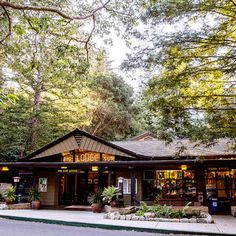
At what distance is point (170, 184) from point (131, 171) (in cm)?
255

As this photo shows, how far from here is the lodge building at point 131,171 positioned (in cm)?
1447

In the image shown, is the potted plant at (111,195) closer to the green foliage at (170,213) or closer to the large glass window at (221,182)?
the green foliage at (170,213)

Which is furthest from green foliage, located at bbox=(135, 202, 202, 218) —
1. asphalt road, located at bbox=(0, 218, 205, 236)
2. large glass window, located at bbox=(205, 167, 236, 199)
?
large glass window, located at bbox=(205, 167, 236, 199)

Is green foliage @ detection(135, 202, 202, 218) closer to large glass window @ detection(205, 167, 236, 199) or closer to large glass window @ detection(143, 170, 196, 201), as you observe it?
large glass window @ detection(143, 170, 196, 201)

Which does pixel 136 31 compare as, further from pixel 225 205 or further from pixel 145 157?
pixel 225 205

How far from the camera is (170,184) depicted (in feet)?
50.5

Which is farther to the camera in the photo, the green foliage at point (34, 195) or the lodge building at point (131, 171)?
the green foliage at point (34, 195)

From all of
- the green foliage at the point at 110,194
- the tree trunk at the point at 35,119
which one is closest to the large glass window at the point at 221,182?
the green foliage at the point at 110,194

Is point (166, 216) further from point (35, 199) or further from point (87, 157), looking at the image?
point (35, 199)

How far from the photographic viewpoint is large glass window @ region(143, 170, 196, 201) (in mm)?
15062

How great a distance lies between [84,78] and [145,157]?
7.00 metres

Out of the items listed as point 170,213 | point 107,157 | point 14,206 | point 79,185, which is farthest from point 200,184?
point 14,206

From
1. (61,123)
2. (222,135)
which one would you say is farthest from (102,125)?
(222,135)

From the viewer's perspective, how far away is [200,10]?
23.9 ft
